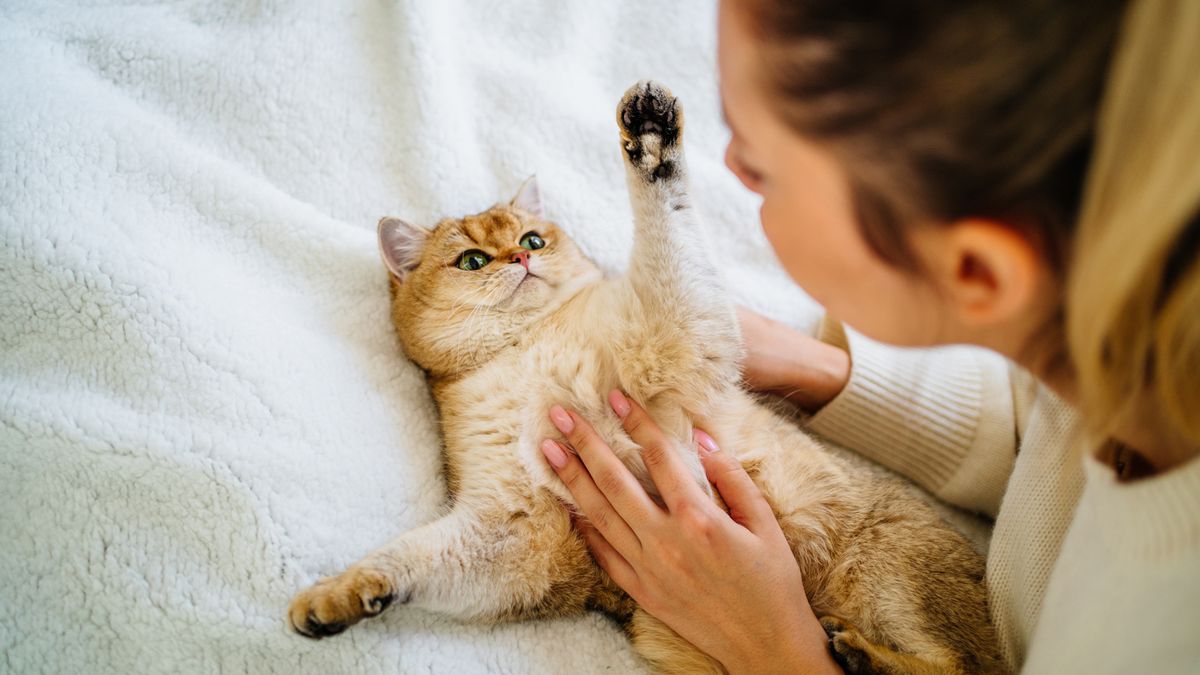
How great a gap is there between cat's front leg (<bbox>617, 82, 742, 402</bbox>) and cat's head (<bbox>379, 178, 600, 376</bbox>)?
325 millimetres

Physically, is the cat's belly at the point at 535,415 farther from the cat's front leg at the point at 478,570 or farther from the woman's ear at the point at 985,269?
the woman's ear at the point at 985,269

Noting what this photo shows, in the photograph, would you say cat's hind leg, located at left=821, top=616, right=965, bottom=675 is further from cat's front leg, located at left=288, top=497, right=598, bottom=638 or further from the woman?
cat's front leg, located at left=288, top=497, right=598, bottom=638

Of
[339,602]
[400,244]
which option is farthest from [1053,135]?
[400,244]

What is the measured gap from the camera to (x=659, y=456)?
1429 mm

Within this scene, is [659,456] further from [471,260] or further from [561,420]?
[471,260]

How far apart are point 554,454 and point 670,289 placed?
0.42 m

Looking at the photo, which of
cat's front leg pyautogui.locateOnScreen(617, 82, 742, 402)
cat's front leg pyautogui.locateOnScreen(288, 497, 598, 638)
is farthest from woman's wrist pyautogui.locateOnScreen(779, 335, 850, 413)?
cat's front leg pyautogui.locateOnScreen(288, 497, 598, 638)

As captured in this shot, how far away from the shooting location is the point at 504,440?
154 cm

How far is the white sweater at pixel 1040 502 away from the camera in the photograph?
33.5 inches

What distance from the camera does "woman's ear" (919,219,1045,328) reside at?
2.39 ft

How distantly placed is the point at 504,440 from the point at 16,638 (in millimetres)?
866

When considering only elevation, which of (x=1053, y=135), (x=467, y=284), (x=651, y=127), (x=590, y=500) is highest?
(x=1053, y=135)

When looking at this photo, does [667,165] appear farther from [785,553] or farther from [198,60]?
[198,60]

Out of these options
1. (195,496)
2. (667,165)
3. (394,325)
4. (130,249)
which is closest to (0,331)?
(130,249)
